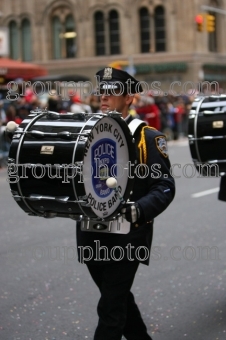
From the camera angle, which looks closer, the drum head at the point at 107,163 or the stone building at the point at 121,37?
the drum head at the point at 107,163

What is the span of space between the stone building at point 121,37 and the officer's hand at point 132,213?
1578 inches

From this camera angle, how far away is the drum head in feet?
12.1

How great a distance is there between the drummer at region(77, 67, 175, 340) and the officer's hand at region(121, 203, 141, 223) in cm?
3

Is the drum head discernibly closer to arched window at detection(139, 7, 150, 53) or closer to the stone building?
the stone building

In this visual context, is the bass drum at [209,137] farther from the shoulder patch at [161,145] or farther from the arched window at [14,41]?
the arched window at [14,41]

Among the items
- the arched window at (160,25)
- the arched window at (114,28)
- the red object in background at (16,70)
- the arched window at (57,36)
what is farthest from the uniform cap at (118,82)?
the arched window at (57,36)

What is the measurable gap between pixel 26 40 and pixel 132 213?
154ft

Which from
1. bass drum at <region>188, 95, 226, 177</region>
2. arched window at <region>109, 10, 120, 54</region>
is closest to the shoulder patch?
bass drum at <region>188, 95, 226, 177</region>

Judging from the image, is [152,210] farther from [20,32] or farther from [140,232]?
[20,32]

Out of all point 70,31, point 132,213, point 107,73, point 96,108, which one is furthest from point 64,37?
point 132,213

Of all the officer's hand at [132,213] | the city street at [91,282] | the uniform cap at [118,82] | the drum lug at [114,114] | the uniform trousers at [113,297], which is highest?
the uniform cap at [118,82]

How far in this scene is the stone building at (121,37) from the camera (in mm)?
44969

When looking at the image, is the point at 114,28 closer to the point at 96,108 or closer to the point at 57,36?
the point at 57,36

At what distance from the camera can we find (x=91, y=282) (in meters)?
6.81
